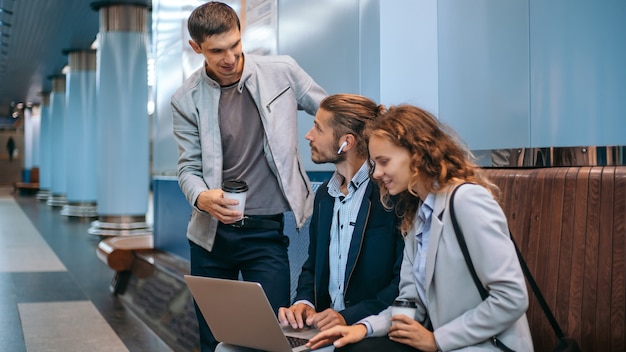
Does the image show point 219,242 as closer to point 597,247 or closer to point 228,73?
point 228,73

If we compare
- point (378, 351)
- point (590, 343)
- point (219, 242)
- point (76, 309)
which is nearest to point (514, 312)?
point (378, 351)

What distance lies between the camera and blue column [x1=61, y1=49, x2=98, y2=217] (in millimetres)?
15328

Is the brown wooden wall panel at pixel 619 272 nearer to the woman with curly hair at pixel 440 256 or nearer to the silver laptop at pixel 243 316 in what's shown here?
the woman with curly hair at pixel 440 256

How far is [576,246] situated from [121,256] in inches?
180

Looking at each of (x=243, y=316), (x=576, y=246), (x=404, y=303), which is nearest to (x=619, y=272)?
(x=576, y=246)

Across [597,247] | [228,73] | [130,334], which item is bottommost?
[130,334]

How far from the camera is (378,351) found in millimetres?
1779

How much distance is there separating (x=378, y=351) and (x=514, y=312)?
373 mm

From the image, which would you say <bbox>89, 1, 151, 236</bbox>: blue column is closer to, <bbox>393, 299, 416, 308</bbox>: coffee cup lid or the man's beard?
the man's beard

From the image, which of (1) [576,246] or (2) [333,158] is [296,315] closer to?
(2) [333,158]

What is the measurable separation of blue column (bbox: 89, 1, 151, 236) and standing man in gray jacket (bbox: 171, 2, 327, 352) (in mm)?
8568

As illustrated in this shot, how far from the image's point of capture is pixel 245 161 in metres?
2.51

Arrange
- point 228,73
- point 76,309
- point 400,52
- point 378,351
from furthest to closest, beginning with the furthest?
point 76,309, point 400,52, point 228,73, point 378,351

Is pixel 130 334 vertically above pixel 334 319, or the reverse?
pixel 334 319
